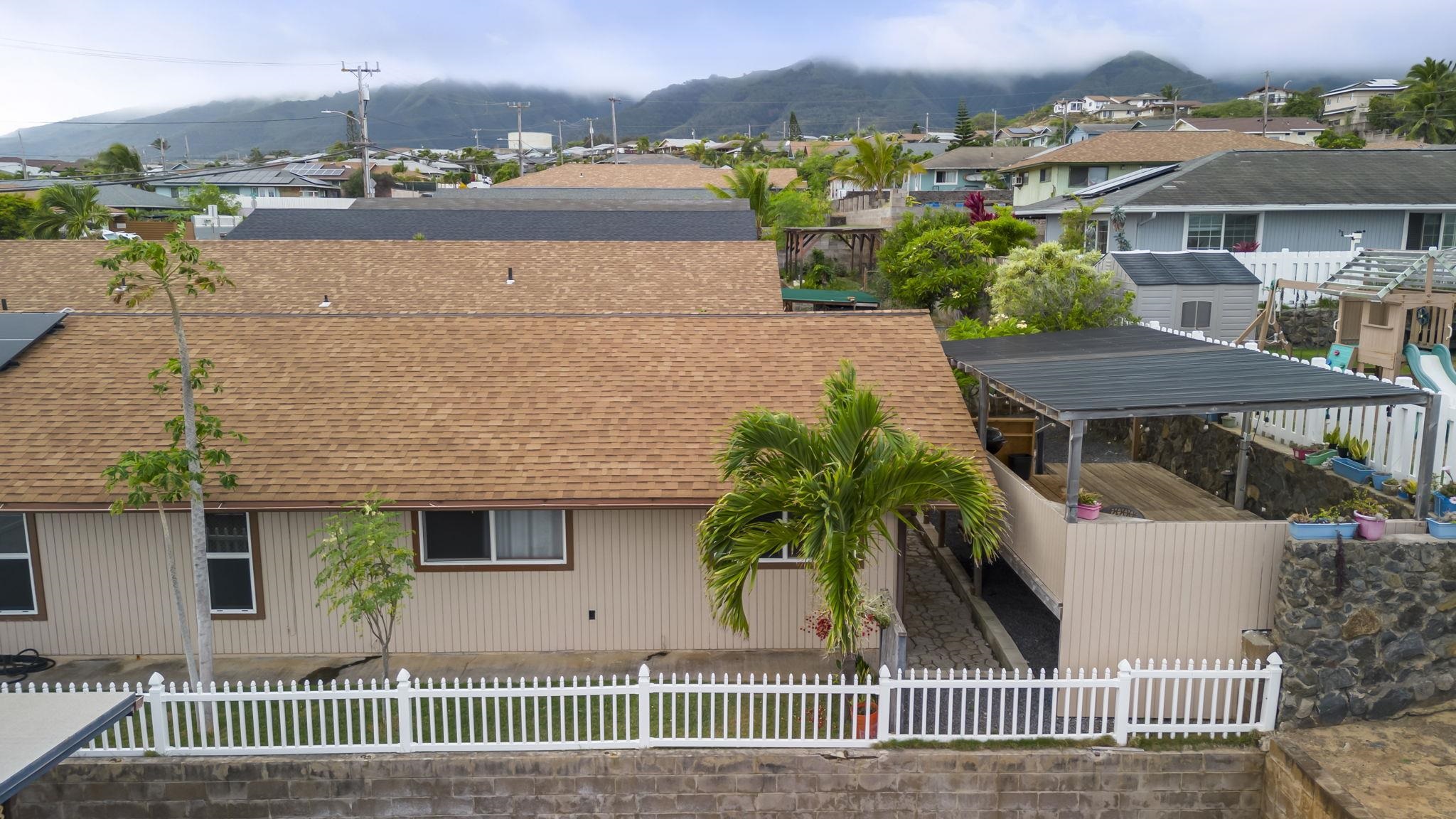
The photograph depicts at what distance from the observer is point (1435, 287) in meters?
13.9

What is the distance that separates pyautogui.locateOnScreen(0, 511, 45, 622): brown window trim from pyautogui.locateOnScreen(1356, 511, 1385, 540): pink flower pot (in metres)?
14.1

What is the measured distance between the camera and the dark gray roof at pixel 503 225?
96.2 ft

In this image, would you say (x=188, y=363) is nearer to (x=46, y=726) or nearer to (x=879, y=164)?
(x=46, y=726)

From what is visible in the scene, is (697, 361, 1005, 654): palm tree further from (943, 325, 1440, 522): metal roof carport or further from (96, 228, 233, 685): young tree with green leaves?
(96, 228, 233, 685): young tree with green leaves

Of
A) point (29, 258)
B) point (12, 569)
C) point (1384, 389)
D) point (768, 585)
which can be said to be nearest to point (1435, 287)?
point (1384, 389)

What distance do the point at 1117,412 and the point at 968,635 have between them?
3801 mm

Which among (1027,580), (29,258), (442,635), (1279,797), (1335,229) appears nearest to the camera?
(1279,797)

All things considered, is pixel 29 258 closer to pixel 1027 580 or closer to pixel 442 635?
pixel 442 635

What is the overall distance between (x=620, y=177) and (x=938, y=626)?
43.5m

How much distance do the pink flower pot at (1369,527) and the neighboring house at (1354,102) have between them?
99.7 metres

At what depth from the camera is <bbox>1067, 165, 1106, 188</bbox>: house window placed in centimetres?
4291

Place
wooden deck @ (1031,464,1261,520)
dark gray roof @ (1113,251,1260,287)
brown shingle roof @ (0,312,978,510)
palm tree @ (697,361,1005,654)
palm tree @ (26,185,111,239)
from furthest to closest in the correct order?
palm tree @ (26,185,111,239), dark gray roof @ (1113,251,1260,287), wooden deck @ (1031,464,1261,520), brown shingle roof @ (0,312,978,510), palm tree @ (697,361,1005,654)

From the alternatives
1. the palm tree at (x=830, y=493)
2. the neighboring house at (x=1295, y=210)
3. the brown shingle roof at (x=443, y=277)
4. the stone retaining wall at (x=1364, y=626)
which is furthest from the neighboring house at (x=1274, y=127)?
the palm tree at (x=830, y=493)

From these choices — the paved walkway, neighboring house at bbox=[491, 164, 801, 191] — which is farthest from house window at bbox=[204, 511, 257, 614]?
neighboring house at bbox=[491, 164, 801, 191]
